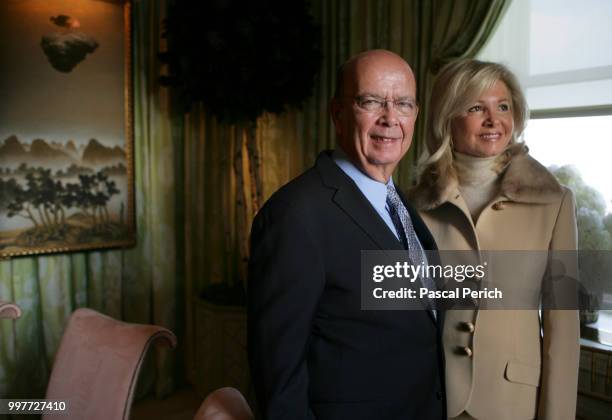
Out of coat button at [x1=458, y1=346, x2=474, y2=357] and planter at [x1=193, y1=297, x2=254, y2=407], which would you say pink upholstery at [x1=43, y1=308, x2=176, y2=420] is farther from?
planter at [x1=193, y1=297, x2=254, y2=407]

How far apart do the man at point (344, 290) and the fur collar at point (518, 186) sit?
23 centimetres

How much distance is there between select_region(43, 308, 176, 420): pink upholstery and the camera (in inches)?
55.1

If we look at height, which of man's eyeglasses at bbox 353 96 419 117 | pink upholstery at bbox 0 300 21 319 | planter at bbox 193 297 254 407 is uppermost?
man's eyeglasses at bbox 353 96 419 117

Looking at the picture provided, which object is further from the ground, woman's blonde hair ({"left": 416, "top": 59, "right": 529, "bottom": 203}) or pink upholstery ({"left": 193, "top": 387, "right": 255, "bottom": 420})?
woman's blonde hair ({"left": 416, "top": 59, "right": 529, "bottom": 203})

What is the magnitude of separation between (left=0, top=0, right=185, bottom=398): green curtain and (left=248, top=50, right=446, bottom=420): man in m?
2.20

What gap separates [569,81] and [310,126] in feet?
4.95

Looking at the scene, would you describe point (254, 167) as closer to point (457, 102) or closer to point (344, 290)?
point (457, 102)

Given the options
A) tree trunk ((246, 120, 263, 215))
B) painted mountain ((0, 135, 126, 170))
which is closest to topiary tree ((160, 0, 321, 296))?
tree trunk ((246, 120, 263, 215))

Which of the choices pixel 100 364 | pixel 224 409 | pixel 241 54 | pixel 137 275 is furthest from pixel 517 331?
pixel 137 275

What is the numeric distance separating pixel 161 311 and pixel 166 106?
1330 mm

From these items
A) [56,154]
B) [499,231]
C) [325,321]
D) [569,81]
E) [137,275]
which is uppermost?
[569,81]

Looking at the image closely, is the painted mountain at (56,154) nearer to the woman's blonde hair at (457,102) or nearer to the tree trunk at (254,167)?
the tree trunk at (254,167)

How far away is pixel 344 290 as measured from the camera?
1.18m

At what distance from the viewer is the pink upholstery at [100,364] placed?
4.59 ft
